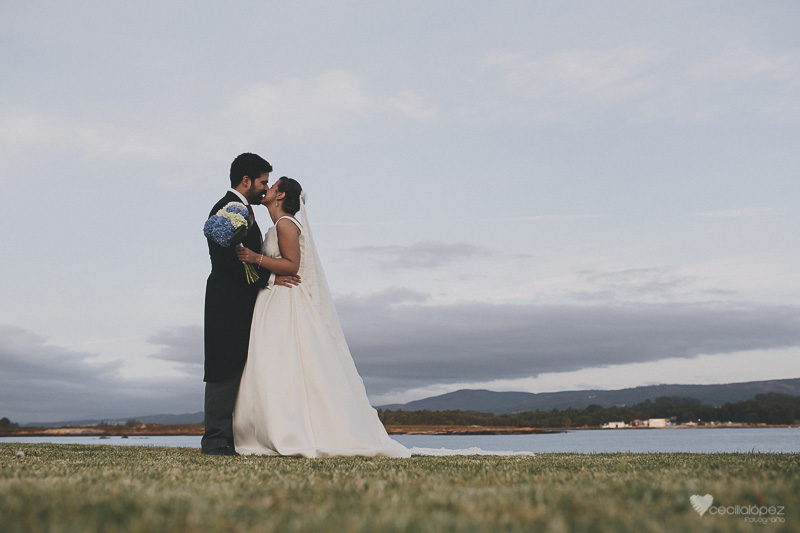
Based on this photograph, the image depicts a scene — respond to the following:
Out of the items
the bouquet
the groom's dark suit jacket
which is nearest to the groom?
the groom's dark suit jacket

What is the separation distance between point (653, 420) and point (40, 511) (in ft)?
452

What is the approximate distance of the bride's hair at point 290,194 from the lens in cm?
894

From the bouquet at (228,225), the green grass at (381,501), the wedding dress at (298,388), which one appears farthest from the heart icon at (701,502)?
the bouquet at (228,225)

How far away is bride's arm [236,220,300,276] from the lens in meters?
8.52

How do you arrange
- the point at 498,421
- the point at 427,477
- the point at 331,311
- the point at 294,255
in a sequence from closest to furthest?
the point at 427,477 → the point at 294,255 → the point at 331,311 → the point at 498,421

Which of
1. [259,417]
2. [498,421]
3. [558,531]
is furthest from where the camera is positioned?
[498,421]

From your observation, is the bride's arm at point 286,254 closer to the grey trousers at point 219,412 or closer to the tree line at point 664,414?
the grey trousers at point 219,412

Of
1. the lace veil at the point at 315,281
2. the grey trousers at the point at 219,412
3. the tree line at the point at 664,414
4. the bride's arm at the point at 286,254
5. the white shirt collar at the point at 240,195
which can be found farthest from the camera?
the tree line at the point at 664,414

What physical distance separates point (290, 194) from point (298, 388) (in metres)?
3.00

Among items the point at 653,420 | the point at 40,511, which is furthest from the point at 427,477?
the point at 653,420

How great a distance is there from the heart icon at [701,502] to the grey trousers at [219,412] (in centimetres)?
660

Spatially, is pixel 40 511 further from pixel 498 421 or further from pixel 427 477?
pixel 498 421

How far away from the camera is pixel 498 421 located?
10438 centimetres

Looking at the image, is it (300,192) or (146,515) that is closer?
(146,515)
